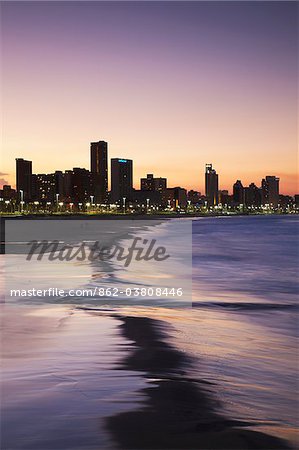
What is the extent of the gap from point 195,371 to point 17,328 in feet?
14.9

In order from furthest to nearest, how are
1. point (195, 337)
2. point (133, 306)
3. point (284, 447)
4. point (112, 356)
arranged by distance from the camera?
point (133, 306) < point (195, 337) < point (112, 356) < point (284, 447)

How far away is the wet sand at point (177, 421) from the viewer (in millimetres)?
5832

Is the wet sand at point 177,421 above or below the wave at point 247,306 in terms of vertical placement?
above

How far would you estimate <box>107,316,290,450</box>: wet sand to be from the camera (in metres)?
5.83

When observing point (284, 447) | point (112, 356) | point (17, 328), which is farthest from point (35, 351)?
point (284, 447)

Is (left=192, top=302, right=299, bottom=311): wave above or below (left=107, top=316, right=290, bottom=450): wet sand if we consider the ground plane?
below

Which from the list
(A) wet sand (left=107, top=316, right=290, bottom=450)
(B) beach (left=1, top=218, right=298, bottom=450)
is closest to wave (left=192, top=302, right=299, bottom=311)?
(B) beach (left=1, top=218, right=298, bottom=450)

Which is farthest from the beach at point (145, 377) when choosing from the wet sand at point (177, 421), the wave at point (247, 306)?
the wave at point (247, 306)

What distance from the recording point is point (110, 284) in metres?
20.2

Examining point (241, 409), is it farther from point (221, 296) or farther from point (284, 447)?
point (221, 296)

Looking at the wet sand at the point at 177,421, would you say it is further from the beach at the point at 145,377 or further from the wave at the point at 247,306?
the wave at the point at 247,306

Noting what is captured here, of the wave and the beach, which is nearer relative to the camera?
the beach

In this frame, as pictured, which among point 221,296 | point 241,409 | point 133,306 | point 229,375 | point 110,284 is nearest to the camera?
point 241,409

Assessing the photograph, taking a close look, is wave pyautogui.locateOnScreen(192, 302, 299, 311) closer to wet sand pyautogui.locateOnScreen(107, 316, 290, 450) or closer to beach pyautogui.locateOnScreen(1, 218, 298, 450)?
beach pyautogui.locateOnScreen(1, 218, 298, 450)
